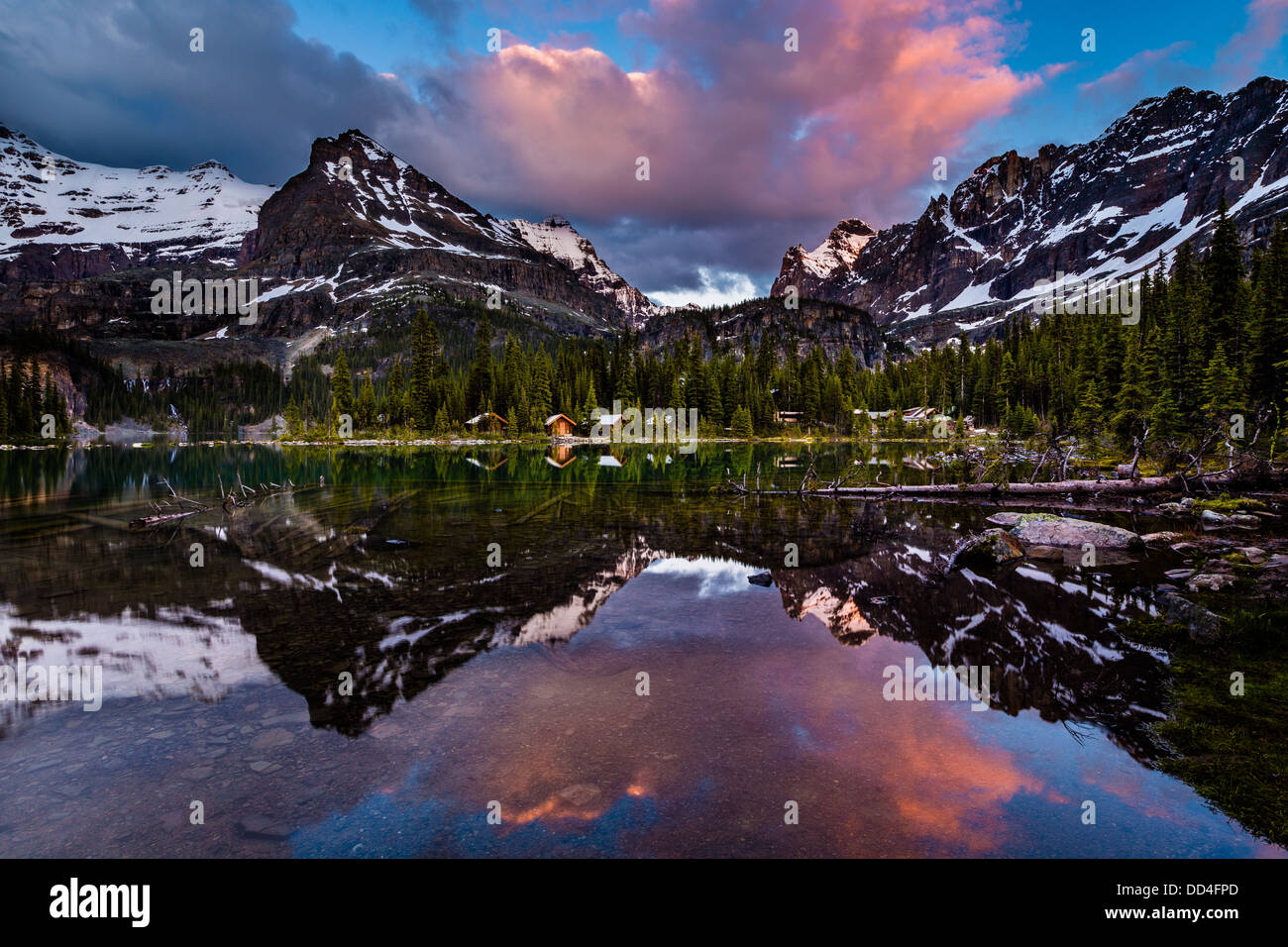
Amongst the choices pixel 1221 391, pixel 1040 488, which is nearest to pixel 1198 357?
pixel 1221 391

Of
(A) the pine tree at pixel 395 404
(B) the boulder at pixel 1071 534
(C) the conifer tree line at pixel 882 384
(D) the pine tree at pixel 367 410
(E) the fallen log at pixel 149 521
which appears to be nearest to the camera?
(B) the boulder at pixel 1071 534

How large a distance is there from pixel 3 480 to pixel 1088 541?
61.4 metres

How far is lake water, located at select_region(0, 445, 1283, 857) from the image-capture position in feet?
18.4

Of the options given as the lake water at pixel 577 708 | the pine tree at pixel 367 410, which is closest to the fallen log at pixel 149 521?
the lake water at pixel 577 708

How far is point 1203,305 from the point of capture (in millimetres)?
48312

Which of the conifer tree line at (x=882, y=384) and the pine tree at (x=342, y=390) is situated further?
the pine tree at (x=342, y=390)

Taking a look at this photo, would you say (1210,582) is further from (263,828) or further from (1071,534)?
(263,828)

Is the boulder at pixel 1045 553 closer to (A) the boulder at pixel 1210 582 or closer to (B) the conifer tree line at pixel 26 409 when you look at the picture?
(A) the boulder at pixel 1210 582

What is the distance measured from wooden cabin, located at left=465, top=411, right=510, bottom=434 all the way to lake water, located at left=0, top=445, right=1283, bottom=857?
100520 millimetres

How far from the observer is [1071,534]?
18.3 metres

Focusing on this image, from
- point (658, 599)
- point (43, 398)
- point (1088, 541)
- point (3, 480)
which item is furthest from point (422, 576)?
point (43, 398)

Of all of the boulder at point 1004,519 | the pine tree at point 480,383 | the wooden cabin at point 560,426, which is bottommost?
the boulder at point 1004,519

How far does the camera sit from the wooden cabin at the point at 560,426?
121994 mm

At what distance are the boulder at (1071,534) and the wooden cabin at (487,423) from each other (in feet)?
348
